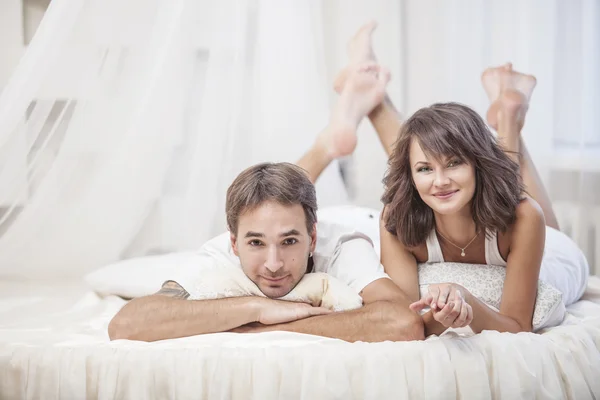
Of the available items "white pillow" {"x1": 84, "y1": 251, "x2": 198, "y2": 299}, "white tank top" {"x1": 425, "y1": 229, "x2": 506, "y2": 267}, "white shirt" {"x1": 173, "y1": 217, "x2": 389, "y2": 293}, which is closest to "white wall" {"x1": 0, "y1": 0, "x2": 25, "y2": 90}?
"white pillow" {"x1": 84, "y1": 251, "x2": 198, "y2": 299}

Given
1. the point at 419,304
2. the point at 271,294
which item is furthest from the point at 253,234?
the point at 419,304

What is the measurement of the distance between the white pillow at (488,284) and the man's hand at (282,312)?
370 millimetres

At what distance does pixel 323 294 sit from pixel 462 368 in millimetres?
399

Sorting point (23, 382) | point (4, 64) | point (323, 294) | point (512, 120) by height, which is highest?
point (4, 64)

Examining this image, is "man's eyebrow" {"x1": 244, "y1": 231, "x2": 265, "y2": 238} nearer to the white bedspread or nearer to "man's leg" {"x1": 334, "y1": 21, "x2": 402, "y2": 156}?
the white bedspread

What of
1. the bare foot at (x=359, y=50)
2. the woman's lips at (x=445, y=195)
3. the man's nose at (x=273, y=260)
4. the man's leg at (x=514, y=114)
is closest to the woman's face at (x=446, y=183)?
the woman's lips at (x=445, y=195)

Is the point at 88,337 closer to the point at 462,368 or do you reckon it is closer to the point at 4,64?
the point at 462,368

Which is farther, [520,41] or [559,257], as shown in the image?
[520,41]

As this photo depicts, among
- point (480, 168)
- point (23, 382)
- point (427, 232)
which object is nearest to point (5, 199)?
point (23, 382)

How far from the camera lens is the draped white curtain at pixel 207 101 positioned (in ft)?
8.48

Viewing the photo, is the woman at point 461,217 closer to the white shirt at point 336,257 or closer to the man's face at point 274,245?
the white shirt at point 336,257

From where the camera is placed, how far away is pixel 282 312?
1884mm

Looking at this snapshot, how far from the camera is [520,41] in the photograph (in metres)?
3.15

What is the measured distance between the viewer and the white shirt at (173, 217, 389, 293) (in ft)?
6.56
